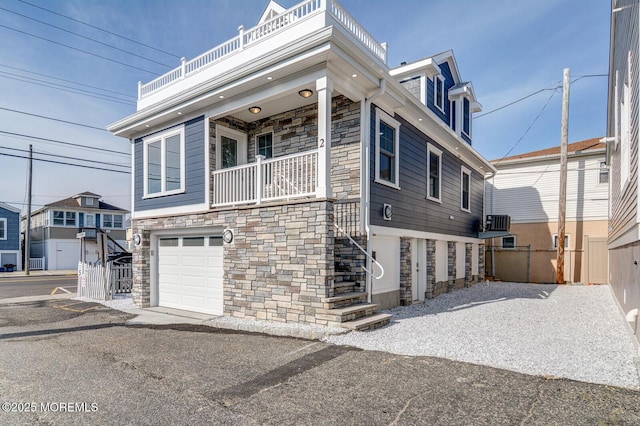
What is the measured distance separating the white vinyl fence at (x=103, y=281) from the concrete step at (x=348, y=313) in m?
8.28

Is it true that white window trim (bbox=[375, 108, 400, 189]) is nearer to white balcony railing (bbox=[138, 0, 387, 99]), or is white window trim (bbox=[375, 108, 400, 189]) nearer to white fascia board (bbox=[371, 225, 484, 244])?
white fascia board (bbox=[371, 225, 484, 244])

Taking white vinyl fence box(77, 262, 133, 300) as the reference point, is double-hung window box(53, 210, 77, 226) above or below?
above

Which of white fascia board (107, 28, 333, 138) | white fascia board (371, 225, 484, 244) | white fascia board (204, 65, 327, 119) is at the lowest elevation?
white fascia board (371, 225, 484, 244)

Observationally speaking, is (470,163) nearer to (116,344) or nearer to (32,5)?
(116,344)

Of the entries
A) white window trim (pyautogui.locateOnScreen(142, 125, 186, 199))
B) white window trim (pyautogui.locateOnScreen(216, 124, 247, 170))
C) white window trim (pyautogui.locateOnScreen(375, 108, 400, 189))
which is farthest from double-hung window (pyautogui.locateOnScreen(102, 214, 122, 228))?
white window trim (pyautogui.locateOnScreen(375, 108, 400, 189))

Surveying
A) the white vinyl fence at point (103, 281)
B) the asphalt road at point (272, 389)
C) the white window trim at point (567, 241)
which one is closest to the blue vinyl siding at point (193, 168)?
the white vinyl fence at point (103, 281)

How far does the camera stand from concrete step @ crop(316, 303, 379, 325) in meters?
6.20

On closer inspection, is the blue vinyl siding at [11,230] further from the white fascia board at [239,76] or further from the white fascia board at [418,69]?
the white fascia board at [418,69]

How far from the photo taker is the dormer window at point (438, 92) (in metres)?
12.0

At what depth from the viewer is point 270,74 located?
7.07m

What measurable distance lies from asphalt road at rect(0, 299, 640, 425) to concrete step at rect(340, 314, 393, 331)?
86 centimetres

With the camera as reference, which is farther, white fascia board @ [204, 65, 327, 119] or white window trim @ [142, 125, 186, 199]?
white window trim @ [142, 125, 186, 199]

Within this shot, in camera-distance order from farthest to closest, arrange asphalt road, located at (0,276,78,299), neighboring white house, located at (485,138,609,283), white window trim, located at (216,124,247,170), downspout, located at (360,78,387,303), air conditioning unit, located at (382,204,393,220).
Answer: neighboring white house, located at (485,138,609,283), asphalt road, located at (0,276,78,299), white window trim, located at (216,124,247,170), air conditioning unit, located at (382,204,393,220), downspout, located at (360,78,387,303)

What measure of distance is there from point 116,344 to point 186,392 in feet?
9.29
